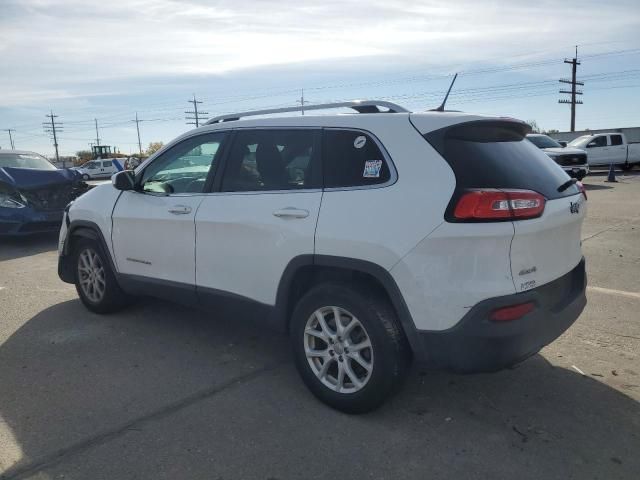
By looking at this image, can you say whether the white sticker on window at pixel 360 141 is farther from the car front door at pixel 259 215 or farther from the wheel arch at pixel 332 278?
the wheel arch at pixel 332 278

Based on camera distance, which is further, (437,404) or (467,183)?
(437,404)

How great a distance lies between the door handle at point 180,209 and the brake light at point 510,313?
2.34 meters

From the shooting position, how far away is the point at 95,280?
5074mm

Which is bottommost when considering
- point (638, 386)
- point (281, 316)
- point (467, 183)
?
point (638, 386)

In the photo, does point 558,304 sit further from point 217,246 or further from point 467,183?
point 217,246

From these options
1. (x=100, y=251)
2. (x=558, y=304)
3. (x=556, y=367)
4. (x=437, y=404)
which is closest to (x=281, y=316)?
(x=437, y=404)

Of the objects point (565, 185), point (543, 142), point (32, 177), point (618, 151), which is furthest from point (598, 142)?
point (565, 185)

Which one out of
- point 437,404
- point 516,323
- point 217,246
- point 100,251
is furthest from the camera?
point 100,251

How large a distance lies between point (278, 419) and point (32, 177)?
311 inches

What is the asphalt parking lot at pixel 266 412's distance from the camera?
277 cm

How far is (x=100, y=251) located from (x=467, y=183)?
3533 millimetres

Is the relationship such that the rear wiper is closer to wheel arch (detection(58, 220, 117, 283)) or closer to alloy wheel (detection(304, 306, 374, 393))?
alloy wheel (detection(304, 306, 374, 393))

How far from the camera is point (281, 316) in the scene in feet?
11.6

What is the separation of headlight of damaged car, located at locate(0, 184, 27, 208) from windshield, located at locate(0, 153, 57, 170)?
2.73 feet
